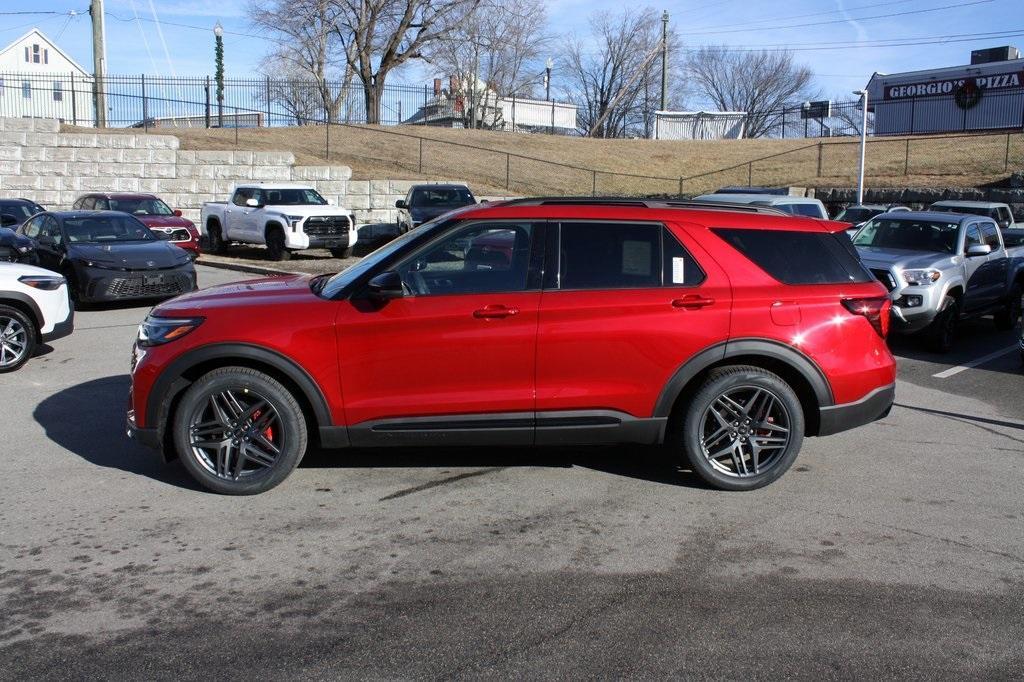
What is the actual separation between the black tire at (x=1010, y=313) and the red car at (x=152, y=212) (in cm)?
1535

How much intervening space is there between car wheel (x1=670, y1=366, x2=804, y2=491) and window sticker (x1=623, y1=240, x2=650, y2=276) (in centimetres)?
79

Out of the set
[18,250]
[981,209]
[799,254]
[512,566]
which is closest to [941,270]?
[799,254]

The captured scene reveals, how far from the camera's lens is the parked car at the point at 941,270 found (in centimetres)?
1170

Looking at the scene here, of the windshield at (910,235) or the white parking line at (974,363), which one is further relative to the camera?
the windshield at (910,235)

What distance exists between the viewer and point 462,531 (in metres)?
5.46

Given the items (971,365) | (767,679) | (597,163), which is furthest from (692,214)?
(597,163)

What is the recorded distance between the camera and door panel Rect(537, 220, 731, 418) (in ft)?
19.4

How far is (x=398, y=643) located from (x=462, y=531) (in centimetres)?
135

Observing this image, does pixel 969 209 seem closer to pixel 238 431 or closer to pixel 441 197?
pixel 441 197

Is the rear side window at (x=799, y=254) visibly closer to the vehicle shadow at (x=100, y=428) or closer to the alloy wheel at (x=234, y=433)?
the alloy wheel at (x=234, y=433)

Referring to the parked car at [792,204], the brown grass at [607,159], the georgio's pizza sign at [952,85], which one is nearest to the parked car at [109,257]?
the parked car at [792,204]

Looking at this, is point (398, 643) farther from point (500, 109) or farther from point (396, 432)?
point (500, 109)

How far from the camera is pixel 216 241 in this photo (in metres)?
24.8

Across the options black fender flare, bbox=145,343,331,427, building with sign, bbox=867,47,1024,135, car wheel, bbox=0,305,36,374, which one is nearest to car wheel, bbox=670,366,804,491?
black fender flare, bbox=145,343,331,427
